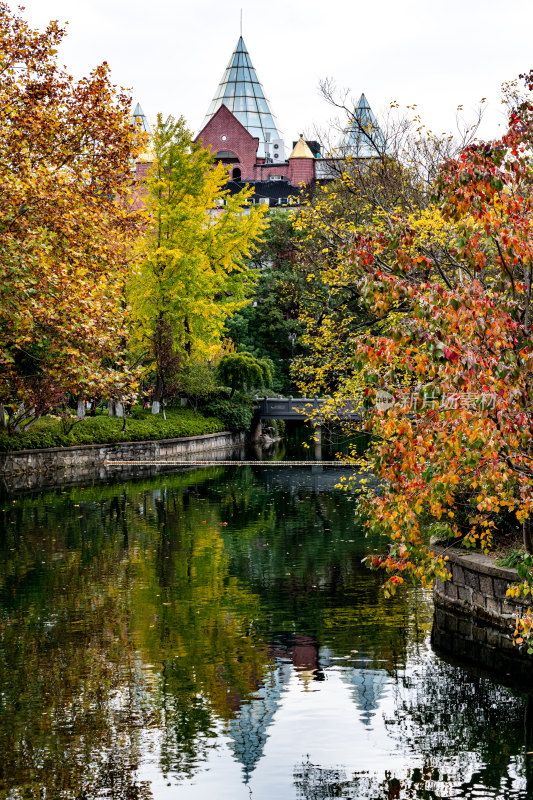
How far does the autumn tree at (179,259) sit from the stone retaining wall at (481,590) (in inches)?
1041

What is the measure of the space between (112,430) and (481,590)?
25775 mm

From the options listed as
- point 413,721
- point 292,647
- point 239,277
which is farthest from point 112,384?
point 239,277

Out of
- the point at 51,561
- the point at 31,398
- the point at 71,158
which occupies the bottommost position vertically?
the point at 51,561

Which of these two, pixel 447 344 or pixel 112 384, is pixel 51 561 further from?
pixel 447 344

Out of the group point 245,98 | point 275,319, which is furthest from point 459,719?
point 245,98

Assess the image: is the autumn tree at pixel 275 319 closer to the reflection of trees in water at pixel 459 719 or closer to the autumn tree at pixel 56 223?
the autumn tree at pixel 56 223

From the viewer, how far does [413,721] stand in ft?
30.1

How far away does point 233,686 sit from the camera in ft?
32.8

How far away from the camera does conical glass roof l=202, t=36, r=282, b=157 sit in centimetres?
9669

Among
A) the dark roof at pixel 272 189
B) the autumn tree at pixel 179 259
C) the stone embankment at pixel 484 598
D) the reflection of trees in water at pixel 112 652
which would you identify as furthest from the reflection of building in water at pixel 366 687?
the dark roof at pixel 272 189

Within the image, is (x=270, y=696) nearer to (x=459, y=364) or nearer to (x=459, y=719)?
(x=459, y=719)

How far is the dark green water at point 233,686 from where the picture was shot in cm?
780

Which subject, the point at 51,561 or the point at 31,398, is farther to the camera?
the point at 31,398

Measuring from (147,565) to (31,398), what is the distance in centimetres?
1210
